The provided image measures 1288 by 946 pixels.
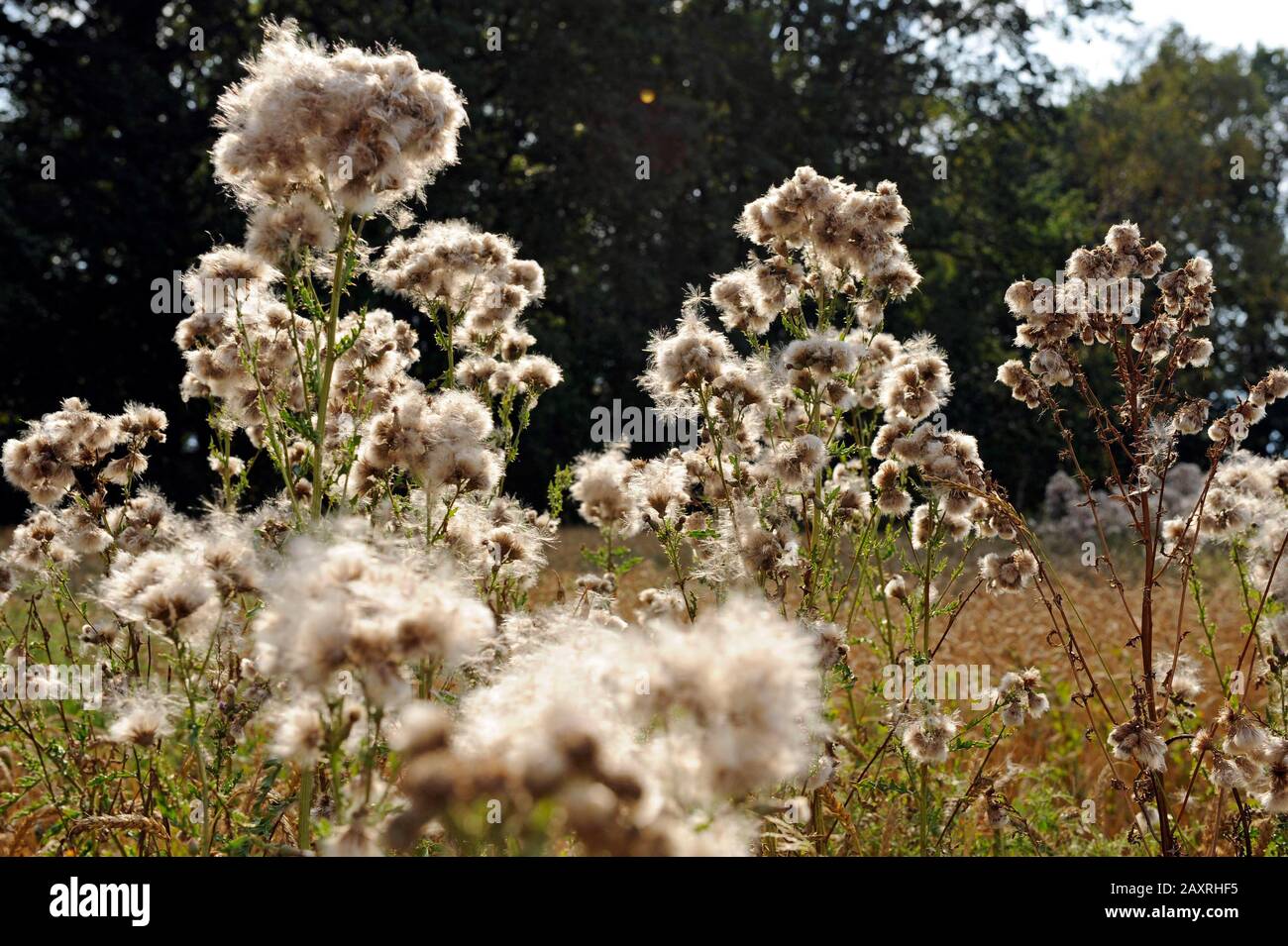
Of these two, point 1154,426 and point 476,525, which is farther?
point 1154,426

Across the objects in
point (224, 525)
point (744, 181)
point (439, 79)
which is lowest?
point (224, 525)

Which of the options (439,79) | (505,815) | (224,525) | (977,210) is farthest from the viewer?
(977,210)

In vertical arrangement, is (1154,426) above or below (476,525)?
above

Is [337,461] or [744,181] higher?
[744,181]

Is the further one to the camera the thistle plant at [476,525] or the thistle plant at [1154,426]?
the thistle plant at [1154,426]

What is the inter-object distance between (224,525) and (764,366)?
2014 mm

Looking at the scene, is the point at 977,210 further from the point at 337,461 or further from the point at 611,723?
the point at 611,723

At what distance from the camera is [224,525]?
269cm

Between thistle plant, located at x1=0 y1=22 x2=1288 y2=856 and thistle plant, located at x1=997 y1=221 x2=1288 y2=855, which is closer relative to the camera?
thistle plant, located at x1=0 y1=22 x2=1288 y2=856
